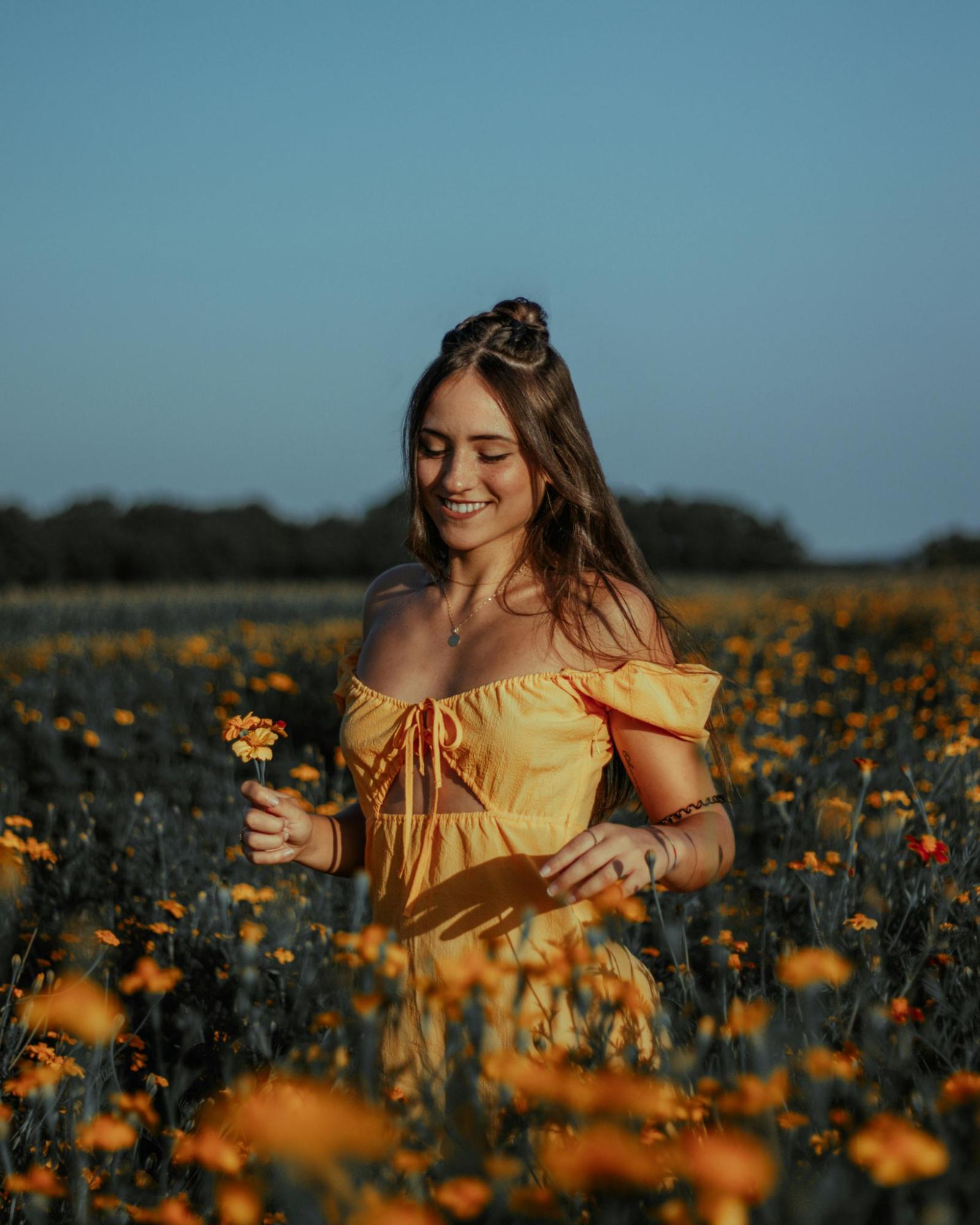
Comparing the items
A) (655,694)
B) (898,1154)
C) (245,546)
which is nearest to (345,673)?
(655,694)

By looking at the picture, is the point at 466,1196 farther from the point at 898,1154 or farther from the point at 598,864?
the point at 598,864

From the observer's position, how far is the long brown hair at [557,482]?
1.91 metres

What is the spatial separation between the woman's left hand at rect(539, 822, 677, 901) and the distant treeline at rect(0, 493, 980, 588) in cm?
2560

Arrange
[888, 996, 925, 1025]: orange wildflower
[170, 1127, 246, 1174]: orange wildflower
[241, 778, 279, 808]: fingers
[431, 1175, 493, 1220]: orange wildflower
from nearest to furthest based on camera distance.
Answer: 1. [431, 1175, 493, 1220]: orange wildflower
2. [170, 1127, 246, 1174]: orange wildflower
3. [888, 996, 925, 1025]: orange wildflower
4. [241, 778, 279, 808]: fingers

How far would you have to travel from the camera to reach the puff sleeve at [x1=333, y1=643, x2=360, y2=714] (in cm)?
216

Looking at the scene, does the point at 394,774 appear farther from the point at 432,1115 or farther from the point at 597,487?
the point at 432,1115

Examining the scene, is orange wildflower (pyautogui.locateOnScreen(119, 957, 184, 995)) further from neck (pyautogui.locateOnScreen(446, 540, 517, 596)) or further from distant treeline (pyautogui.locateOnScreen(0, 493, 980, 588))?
distant treeline (pyautogui.locateOnScreen(0, 493, 980, 588))

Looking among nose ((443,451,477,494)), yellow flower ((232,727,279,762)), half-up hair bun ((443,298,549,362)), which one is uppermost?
half-up hair bun ((443,298,549,362))

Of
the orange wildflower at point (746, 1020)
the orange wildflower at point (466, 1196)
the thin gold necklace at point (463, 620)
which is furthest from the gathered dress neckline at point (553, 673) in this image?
the orange wildflower at point (466, 1196)

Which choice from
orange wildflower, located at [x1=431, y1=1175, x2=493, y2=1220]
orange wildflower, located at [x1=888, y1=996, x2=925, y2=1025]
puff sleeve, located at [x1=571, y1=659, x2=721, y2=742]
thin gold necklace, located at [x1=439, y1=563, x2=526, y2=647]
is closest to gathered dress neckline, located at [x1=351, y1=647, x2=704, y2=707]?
puff sleeve, located at [x1=571, y1=659, x2=721, y2=742]

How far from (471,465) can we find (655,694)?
→ 1.54 ft

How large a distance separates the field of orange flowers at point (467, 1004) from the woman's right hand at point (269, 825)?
0.22 metres

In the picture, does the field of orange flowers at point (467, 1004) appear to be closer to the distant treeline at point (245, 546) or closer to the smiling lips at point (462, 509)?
the smiling lips at point (462, 509)

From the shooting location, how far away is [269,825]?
1.81 meters
